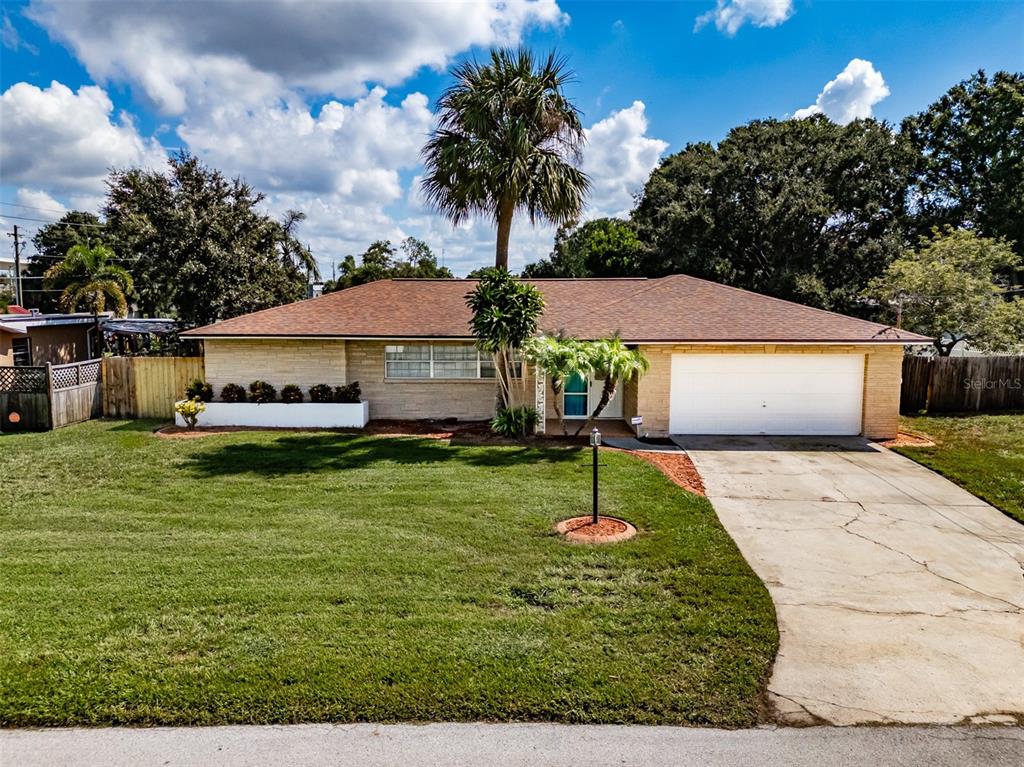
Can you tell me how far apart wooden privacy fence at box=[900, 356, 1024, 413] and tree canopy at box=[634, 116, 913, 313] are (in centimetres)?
971

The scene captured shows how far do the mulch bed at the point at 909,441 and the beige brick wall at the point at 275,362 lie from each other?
12.9m

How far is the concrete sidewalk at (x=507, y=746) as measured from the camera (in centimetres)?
414

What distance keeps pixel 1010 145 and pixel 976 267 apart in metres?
13.0

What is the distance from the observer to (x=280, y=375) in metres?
16.2

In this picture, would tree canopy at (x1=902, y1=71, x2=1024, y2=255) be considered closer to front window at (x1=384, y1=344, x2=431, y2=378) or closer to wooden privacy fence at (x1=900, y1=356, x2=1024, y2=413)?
wooden privacy fence at (x1=900, y1=356, x2=1024, y2=413)

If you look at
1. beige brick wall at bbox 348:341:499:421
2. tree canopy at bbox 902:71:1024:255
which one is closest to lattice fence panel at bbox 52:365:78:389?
beige brick wall at bbox 348:341:499:421

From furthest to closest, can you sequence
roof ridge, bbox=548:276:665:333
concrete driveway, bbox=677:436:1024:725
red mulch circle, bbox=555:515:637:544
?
1. roof ridge, bbox=548:276:665:333
2. red mulch circle, bbox=555:515:637:544
3. concrete driveway, bbox=677:436:1024:725

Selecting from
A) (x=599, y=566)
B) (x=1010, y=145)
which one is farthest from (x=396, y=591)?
(x=1010, y=145)

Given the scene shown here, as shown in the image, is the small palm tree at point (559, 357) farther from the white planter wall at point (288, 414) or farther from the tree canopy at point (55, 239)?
the tree canopy at point (55, 239)

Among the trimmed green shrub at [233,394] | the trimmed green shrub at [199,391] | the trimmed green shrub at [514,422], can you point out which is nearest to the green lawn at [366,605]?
the trimmed green shrub at [514,422]

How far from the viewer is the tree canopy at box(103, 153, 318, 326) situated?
22312mm

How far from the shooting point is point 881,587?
6.83 meters

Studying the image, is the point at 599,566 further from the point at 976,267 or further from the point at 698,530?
the point at 976,267

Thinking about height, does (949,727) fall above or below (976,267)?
below
